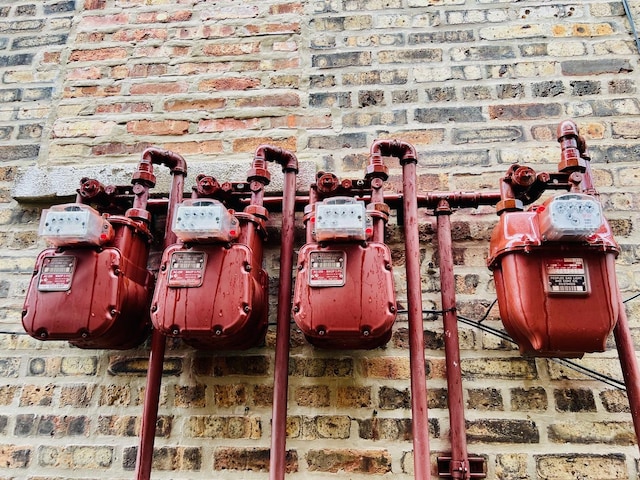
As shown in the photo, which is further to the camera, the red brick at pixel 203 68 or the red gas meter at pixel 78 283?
the red brick at pixel 203 68

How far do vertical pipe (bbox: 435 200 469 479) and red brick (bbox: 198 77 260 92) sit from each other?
0.86 metres

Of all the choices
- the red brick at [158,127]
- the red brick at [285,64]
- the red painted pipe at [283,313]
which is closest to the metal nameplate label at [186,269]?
the red painted pipe at [283,313]

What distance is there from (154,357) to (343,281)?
61 cm

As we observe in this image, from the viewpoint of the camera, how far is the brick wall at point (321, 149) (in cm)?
150

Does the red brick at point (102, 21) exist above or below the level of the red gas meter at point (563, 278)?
above

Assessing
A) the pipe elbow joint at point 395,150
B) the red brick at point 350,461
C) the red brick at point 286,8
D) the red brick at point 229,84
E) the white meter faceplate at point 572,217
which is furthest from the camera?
the red brick at point 286,8

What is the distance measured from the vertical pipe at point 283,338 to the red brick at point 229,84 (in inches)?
19.9

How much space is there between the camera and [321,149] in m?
1.87

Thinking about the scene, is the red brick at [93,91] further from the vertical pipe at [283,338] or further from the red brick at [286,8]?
the vertical pipe at [283,338]

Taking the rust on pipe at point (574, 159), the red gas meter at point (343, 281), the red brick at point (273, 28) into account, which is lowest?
the red gas meter at point (343, 281)

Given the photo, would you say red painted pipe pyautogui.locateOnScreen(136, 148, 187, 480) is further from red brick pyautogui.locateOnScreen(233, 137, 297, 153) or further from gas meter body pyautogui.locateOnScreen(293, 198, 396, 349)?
gas meter body pyautogui.locateOnScreen(293, 198, 396, 349)

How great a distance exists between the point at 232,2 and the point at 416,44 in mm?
773

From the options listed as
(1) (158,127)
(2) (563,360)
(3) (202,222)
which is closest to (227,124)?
(1) (158,127)

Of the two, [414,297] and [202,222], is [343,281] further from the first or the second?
[202,222]
